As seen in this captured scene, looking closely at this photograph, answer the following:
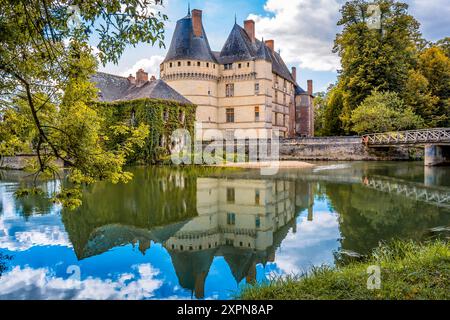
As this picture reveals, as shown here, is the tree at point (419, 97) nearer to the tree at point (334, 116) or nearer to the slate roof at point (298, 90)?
the tree at point (334, 116)

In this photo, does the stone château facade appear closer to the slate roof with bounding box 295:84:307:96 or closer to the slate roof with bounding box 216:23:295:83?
the slate roof with bounding box 216:23:295:83

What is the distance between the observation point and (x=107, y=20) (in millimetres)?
4363

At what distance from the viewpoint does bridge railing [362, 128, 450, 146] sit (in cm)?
2306

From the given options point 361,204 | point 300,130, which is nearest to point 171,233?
point 361,204

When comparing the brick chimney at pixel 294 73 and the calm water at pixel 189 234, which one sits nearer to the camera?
the calm water at pixel 189 234

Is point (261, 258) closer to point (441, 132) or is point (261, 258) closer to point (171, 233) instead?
point (171, 233)

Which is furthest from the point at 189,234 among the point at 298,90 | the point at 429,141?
the point at 298,90

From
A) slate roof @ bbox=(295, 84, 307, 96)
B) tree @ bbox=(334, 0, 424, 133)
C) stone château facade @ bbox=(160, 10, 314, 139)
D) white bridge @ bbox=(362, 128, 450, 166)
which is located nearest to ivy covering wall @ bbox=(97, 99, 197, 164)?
stone château facade @ bbox=(160, 10, 314, 139)

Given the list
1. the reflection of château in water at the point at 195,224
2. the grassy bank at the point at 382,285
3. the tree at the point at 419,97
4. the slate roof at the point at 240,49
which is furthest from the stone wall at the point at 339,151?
the grassy bank at the point at 382,285

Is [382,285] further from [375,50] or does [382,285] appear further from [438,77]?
[438,77]

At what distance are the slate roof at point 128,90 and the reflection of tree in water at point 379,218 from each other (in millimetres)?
18789

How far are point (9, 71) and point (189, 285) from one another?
12.0ft

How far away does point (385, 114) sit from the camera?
2803 cm

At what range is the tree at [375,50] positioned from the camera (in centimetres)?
2986
